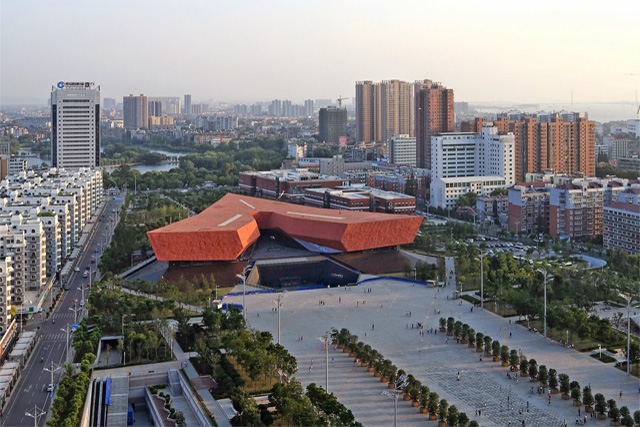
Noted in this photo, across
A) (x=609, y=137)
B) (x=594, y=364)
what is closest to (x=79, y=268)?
(x=594, y=364)

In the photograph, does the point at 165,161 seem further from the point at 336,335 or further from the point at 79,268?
the point at 336,335

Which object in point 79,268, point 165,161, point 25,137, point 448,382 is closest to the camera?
point 448,382

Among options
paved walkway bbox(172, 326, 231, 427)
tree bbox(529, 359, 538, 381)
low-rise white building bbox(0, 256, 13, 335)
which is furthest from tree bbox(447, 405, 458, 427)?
low-rise white building bbox(0, 256, 13, 335)

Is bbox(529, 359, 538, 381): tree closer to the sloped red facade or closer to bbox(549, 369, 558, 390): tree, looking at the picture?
bbox(549, 369, 558, 390): tree

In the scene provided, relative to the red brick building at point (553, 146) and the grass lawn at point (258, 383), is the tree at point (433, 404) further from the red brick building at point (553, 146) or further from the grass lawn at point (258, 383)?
the red brick building at point (553, 146)

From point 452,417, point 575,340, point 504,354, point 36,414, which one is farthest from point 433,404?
point 36,414

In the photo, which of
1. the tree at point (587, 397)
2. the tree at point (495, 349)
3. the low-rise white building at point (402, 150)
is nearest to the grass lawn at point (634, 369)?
the tree at point (495, 349)
